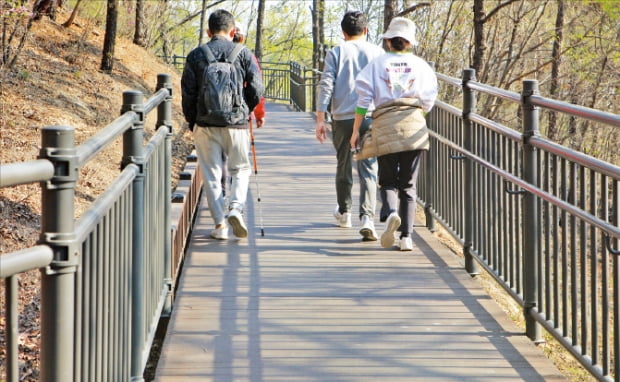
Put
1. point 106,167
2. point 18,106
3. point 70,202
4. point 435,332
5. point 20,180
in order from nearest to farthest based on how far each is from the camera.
Answer: point 20,180
point 70,202
point 435,332
point 106,167
point 18,106

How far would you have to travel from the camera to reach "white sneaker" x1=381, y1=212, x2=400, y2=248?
A: 809 centimetres


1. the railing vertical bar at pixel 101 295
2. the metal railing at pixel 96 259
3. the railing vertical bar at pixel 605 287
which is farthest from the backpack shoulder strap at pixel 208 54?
the railing vertical bar at pixel 101 295

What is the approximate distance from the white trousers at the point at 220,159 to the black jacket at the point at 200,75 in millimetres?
120

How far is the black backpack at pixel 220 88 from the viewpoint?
8.23m

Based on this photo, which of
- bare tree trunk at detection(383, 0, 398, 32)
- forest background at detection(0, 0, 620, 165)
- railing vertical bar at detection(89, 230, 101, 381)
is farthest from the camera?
forest background at detection(0, 0, 620, 165)

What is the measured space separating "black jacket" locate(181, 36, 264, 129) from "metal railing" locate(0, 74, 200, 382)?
236 centimetres

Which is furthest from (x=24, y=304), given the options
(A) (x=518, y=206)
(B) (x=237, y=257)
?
(A) (x=518, y=206)

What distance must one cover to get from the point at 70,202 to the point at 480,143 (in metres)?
4.77

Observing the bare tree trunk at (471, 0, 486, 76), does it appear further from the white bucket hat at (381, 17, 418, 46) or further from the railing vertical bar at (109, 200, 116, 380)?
the railing vertical bar at (109, 200, 116, 380)

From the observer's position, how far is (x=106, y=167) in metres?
12.4

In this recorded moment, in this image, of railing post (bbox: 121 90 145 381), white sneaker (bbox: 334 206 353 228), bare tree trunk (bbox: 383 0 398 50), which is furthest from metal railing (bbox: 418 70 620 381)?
bare tree trunk (bbox: 383 0 398 50)

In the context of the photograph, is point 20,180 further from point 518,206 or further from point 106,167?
point 106,167

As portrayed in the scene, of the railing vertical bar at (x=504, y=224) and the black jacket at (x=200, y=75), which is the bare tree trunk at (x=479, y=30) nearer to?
the black jacket at (x=200, y=75)

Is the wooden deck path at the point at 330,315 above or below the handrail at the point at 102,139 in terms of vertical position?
below
